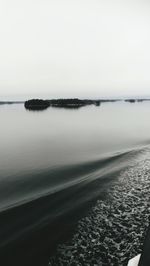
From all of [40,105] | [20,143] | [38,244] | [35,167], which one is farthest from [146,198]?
[40,105]

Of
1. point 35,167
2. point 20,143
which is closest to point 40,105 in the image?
point 20,143

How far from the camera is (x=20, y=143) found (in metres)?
34.5

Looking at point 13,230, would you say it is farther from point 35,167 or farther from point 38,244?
point 35,167

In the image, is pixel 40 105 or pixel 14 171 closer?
pixel 14 171

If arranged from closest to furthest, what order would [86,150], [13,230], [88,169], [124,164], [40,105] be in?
[13,230], [88,169], [124,164], [86,150], [40,105]

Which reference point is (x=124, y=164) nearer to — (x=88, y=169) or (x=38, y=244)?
(x=88, y=169)

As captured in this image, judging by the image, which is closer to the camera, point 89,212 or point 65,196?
point 89,212

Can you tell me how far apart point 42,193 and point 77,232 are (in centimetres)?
436

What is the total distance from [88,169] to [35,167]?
4.48 m

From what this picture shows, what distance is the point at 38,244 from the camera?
9.97 meters

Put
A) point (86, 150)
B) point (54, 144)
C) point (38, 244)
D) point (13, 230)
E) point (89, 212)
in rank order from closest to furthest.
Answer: point (38, 244), point (13, 230), point (89, 212), point (86, 150), point (54, 144)

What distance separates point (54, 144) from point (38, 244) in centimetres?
2268

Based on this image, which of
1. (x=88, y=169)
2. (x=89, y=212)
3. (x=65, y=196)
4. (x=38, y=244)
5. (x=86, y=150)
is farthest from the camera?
(x=86, y=150)

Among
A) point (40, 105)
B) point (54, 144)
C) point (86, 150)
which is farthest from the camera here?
point (40, 105)
